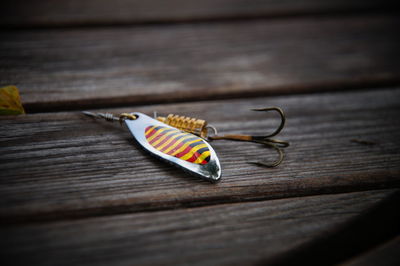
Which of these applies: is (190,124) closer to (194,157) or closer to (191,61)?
(194,157)

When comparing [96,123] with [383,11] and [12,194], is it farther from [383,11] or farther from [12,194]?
[383,11]

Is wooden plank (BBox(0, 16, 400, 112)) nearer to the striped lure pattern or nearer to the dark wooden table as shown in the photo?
the dark wooden table

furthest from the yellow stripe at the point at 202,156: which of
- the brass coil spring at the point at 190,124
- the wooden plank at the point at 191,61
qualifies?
the wooden plank at the point at 191,61

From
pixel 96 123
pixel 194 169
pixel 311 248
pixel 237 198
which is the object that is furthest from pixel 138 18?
pixel 311 248

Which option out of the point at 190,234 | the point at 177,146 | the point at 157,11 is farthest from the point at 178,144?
the point at 157,11

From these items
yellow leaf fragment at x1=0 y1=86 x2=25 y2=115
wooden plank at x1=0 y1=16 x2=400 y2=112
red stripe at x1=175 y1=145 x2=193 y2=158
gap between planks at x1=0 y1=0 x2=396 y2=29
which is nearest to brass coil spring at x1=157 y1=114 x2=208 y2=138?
red stripe at x1=175 y1=145 x2=193 y2=158
